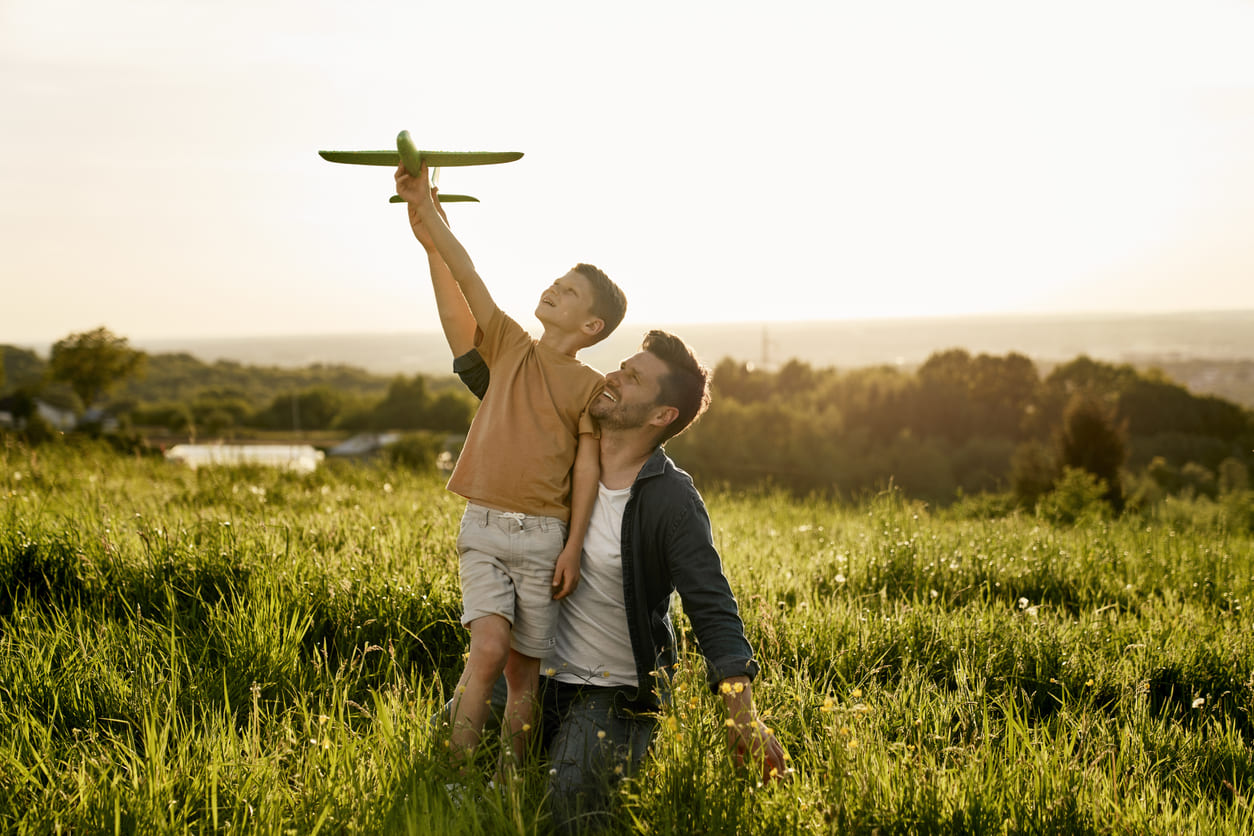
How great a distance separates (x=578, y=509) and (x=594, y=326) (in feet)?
2.48

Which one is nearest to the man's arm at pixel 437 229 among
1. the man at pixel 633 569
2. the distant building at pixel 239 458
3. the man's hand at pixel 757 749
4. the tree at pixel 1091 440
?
the man at pixel 633 569

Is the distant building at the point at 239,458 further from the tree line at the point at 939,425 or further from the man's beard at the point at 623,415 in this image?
the tree line at the point at 939,425

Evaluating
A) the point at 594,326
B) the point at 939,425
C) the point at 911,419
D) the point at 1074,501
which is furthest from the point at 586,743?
the point at 939,425

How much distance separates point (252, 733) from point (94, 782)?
0.52 m

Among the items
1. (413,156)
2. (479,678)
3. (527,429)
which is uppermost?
(413,156)

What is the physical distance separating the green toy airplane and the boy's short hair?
0.57 meters

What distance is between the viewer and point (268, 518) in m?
5.98

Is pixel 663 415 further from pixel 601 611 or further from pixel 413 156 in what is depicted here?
pixel 413 156

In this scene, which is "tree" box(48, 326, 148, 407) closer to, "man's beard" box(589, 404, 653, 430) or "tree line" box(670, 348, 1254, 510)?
"tree line" box(670, 348, 1254, 510)

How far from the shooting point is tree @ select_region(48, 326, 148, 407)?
59.9m

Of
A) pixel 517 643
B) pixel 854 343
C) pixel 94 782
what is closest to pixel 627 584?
pixel 517 643

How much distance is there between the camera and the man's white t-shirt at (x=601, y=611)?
3605 mm

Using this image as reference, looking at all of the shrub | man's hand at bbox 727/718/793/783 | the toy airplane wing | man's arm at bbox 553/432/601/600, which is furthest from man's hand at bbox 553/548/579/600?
the shrub

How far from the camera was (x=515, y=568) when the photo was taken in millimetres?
3436
